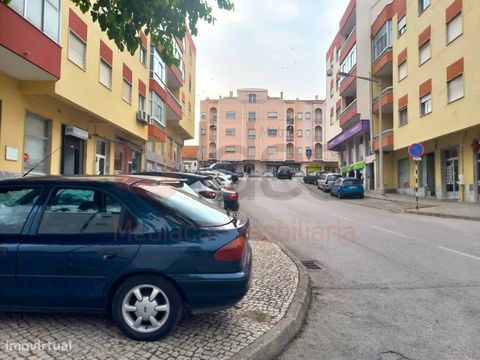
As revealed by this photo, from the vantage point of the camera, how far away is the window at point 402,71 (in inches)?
952

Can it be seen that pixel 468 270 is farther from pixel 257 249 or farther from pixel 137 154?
pixel 137 154

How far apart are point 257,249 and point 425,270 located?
310cm

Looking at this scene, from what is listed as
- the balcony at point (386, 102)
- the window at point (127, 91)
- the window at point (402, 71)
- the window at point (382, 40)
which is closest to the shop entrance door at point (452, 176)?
the window at point (402, 71)

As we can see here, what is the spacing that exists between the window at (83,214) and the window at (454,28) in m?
20.1

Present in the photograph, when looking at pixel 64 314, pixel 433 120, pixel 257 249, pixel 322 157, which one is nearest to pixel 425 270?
pixel 257 249

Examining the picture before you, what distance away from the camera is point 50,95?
11164 millimetres

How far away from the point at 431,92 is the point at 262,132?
154ft

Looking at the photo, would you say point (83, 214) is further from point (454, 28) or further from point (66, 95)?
point (454, 28)

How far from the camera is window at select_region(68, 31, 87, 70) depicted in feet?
40.5

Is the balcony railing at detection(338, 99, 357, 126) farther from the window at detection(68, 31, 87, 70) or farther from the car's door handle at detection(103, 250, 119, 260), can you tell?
the car's door handle at detection(103, 250, 119, 260)

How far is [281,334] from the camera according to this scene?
351 centimetres

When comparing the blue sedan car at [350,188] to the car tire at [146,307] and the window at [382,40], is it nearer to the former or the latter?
the window at [382,40]

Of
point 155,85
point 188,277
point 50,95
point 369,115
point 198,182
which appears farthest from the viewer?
point 369,115

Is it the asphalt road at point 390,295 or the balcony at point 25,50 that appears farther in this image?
the balcony at point 25,50
